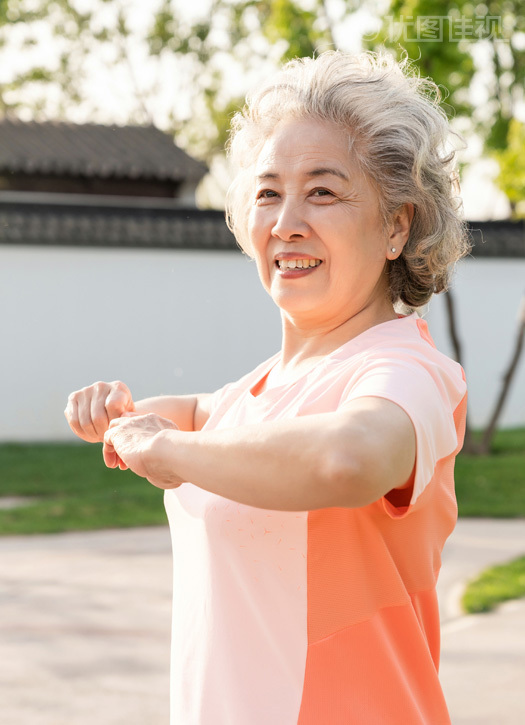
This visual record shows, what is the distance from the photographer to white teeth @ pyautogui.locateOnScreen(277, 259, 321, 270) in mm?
1355

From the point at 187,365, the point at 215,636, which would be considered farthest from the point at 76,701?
the point at 187,365

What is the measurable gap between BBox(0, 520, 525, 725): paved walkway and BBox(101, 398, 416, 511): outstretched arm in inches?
106

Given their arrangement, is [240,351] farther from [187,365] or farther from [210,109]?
[210,109]

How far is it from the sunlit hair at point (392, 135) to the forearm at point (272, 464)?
17.1 inches

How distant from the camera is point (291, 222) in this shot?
52.6 inches

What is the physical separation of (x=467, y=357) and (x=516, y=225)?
71.5 inches

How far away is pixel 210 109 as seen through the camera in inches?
976

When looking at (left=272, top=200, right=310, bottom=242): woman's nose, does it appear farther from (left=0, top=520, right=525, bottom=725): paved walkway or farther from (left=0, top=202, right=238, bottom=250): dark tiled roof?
(left=0, top=202, right=238, bottom=250): dark tiled roof

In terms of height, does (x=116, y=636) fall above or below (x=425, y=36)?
below

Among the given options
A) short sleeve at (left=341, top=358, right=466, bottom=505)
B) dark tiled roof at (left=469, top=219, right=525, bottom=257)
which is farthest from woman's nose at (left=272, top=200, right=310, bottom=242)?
dark tiled roof at (left=469, top=219, right=525, bottom=257)

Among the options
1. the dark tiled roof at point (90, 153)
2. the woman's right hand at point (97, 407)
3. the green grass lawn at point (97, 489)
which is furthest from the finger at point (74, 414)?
the dark tiled roof at point (90, 153)

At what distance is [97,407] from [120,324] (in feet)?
34.0

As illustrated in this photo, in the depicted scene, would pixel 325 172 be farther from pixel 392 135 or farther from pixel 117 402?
pixel 117 402

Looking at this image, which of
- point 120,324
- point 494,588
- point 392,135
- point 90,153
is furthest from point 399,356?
point 90,153
